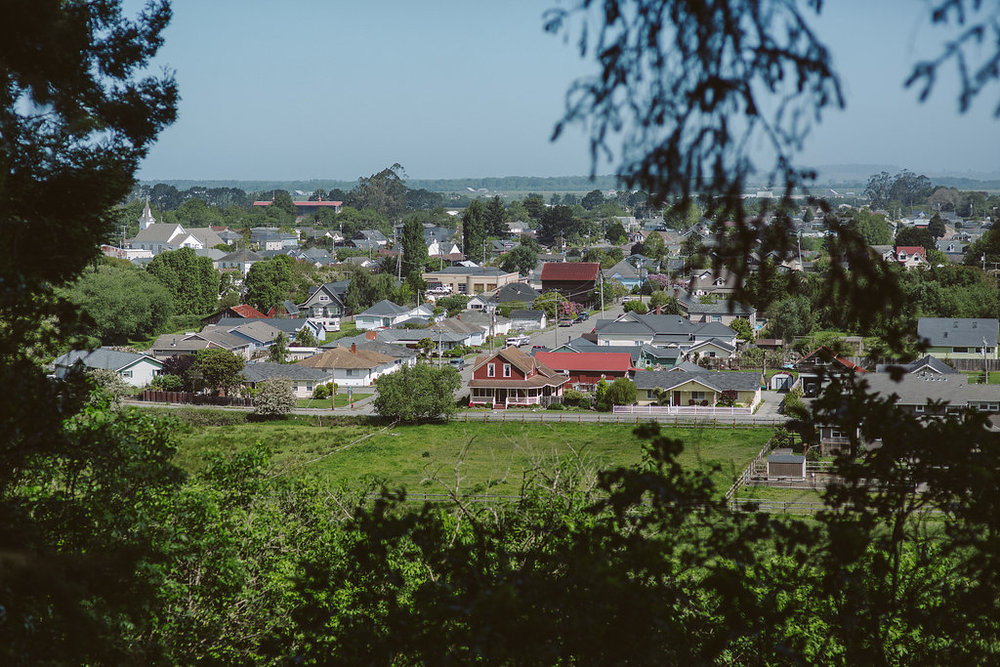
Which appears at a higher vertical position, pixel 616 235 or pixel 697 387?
pixel 616 235

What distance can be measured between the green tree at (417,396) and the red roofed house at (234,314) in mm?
11845

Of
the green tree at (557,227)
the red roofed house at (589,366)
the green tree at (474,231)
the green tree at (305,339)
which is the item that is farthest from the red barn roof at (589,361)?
Result: the green tree at (557,227)

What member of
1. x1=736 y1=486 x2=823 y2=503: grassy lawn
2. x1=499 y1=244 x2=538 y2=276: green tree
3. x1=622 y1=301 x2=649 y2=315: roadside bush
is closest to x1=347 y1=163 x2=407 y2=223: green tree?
x1=499 y1=244 x2=538 y2=276: green tree

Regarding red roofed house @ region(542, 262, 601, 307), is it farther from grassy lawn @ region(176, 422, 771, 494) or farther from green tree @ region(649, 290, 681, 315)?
grassy lawn @ region(176, 422, 771, 494)

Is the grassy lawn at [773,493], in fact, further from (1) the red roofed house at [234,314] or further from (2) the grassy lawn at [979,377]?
(1) the red roofed house at [234,314]

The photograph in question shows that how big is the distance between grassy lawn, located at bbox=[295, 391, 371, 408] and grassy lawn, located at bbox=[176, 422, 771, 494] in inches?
67.2

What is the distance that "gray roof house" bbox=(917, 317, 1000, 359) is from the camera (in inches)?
789

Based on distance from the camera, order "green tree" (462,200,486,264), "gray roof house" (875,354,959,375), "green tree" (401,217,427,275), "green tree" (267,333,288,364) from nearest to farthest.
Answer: "gray roof house" (875,354,959,375) < "green tree" (267,333,288,364) < "green tree" (401,217,427,275) < "green tree" (462,200,486,264)

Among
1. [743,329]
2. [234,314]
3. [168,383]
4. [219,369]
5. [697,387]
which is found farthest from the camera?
[234,314]

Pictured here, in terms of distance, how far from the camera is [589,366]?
19.5 m

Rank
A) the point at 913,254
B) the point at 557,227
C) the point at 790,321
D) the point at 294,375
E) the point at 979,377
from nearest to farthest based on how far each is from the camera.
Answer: the point at 979,377 → the point at 294,375 → the point at 790,321 → the point at 913,254 → the point at 557,227

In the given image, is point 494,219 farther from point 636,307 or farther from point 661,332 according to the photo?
point 661,332

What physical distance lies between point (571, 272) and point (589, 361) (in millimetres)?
13601

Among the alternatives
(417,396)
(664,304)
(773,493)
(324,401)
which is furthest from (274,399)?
(664,304)
